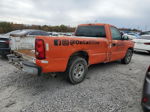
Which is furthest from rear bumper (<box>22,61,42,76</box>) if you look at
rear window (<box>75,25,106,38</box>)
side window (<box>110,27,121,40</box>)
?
side window (<box>110,27,121,40</box>)

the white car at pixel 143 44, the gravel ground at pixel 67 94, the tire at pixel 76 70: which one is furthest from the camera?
the white car at pixel 143 44

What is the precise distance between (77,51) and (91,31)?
1770 mm

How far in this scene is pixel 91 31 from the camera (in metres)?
4.82

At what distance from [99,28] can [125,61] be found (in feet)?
8.33

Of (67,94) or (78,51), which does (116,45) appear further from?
(67,94)

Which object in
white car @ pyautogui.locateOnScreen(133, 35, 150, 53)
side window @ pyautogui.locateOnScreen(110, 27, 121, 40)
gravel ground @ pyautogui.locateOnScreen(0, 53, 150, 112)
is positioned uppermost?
side window @ pyautogui.locateOnScreen(110, 27, 121, 40)

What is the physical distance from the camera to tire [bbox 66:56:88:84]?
3377 mm

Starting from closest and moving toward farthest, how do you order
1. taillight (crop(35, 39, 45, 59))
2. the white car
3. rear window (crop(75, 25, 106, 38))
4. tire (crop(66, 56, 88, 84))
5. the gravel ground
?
the gravel ground
taillight (crop(35, 39, 45, 59))
tire (crop(66, 56, 88, 84))
rear window (crop(75, 25, 106, 38))
the white car

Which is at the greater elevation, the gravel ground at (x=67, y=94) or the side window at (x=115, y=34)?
the side window at (x=115, y=34)

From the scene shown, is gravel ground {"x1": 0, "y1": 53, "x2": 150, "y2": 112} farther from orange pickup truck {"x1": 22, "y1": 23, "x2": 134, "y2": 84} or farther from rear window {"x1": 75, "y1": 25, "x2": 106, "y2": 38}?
rear window {"x1": 75, "y1": 25, "x2": 106, "y2": 38}

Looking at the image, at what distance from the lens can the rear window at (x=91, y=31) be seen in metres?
4.55

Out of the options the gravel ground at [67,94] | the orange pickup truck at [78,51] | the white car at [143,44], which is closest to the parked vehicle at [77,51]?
the orange pickup truck at [78,51]

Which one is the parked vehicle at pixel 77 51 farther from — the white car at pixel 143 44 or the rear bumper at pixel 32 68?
the white car at pixel 143 44

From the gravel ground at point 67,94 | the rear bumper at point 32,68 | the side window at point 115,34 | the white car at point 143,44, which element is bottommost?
the gravel ground at point 67,94
